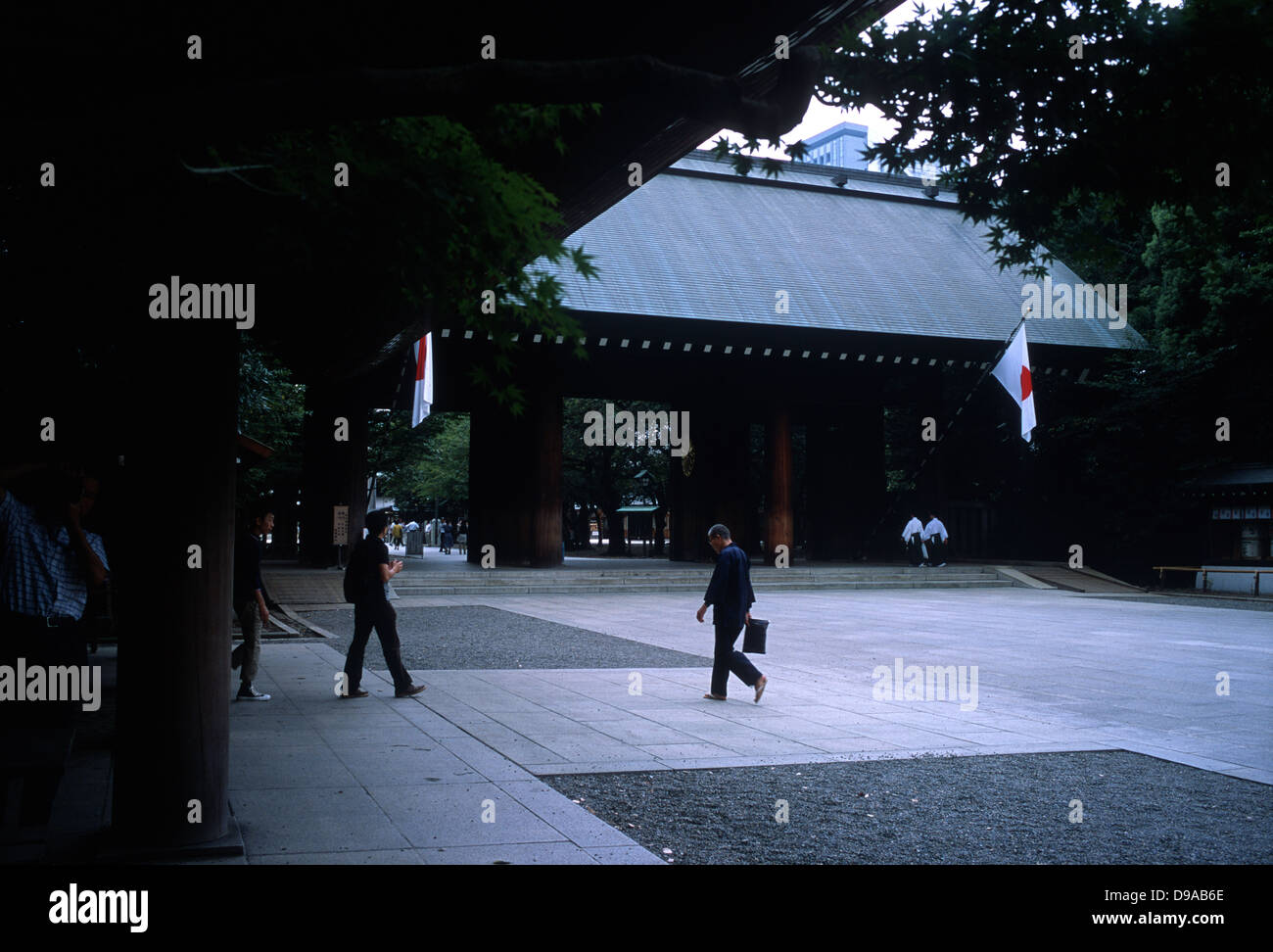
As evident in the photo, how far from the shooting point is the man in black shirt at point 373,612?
31.0 feet

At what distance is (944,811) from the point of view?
588cm

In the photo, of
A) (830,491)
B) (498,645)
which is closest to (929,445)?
(830,491)

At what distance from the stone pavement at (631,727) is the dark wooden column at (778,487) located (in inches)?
553

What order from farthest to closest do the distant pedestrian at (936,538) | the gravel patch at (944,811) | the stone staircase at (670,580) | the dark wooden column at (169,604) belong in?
the distant pedestrian at (936,538) → the stone staircase at (670,580) → the gravel patch at (944,811) → the dark wooden column at (169,604)

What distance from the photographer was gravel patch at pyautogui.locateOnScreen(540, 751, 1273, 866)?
5.10 m

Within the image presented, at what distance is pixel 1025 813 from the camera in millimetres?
5809

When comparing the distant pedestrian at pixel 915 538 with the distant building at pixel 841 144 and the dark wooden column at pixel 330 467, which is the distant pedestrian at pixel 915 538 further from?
the distant building at pixel 841 144

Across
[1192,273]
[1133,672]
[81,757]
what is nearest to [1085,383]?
[1192,273]

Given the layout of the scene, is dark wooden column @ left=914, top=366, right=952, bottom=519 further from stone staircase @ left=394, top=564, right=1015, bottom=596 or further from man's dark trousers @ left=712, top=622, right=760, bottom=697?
man's dark trousers @ left=712, top=622, right=760, bottom=697

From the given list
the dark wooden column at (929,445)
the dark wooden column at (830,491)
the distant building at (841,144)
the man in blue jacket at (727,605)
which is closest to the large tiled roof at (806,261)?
the dark wooden column at (929,445)

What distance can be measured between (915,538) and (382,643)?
81.9 ft

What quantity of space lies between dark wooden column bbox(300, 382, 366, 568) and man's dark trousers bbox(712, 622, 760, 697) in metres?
18.2

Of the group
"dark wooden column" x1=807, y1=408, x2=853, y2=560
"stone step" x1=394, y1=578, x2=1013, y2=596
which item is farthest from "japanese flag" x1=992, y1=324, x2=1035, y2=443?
"dark wooden column" x1=807, y1=408, x2=853, y2=560
